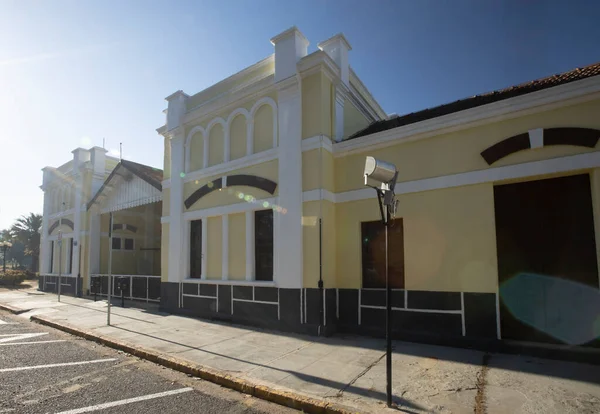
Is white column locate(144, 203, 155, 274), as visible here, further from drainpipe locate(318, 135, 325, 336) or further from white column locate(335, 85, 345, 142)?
drainpipe locate(318, 135, 325, 336)

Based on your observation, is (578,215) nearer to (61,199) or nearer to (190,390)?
(190,390)

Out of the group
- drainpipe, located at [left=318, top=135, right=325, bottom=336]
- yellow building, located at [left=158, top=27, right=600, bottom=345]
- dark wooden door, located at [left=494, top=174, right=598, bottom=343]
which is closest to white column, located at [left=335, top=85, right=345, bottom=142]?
yellow building, located at [left=158, top=27, right=600, bottom=345]

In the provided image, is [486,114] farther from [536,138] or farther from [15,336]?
[15,336]

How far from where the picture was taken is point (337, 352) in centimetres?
666

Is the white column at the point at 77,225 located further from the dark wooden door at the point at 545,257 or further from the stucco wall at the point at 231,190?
the dark wooden door at the point at 545,257

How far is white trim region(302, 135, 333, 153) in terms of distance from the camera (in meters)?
8.61

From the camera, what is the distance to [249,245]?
9781 millimetres

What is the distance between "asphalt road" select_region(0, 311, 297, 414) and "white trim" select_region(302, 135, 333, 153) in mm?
5629

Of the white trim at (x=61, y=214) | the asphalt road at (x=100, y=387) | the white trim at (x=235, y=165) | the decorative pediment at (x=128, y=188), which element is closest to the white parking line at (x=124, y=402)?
the asphalt road at (x=100, y=387)

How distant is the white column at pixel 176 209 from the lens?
37.8 feet

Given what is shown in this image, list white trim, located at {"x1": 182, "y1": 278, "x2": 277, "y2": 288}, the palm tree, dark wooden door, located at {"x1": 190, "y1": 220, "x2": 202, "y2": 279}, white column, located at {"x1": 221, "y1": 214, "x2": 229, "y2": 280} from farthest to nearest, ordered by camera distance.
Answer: the palm tree, dark wooden door, located at {"x1": 190, "y1": 220, "x2": 202, "y2": 279}, white column, located at {"x1": 221, "y1": 214, "x2": 229, "y2": 280}, white trim, located at {"x1": 182, "y1": 278, "x2": 277, "y2": 288}

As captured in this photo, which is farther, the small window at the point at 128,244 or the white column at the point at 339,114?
the small window at the point at 128,244

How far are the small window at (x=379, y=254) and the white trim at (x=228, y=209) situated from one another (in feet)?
8.50

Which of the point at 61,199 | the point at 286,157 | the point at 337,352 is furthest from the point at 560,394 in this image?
the point at 61,199
